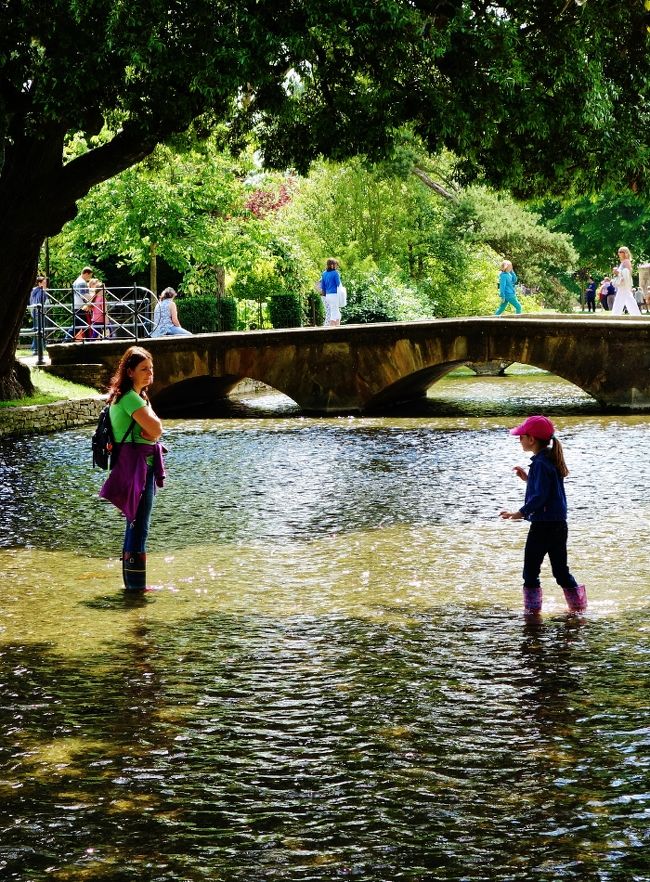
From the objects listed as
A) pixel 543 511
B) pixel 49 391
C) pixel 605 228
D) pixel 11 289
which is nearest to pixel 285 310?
pixel 49 391

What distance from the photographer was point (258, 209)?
4769 centimetres

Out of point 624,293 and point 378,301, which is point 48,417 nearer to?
point 624,293

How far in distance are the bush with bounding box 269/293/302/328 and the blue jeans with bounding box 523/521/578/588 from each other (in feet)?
98.2

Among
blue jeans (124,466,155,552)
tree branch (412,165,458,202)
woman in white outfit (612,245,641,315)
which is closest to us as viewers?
blue jeans (124,466,155,552)

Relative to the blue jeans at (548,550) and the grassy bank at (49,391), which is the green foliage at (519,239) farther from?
the blue jeans at (548,550)

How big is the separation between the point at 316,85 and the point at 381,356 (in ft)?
19.4

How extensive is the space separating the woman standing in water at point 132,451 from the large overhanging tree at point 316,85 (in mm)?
8353

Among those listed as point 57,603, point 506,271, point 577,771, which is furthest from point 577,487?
point 506,271

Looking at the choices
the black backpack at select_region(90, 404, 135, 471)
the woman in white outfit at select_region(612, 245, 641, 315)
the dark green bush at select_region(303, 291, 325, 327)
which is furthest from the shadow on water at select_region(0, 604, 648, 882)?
the dark green bush at select_region(303, 291, 325, 327)

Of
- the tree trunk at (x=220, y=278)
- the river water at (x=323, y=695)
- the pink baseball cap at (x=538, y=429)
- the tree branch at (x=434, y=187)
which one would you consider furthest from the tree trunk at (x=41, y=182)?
the tree branch at (x=434, y=187)

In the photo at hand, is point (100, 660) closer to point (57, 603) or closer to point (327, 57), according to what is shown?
point (57, 603)

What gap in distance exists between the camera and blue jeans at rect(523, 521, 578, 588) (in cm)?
889

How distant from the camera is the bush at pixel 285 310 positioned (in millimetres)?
38625

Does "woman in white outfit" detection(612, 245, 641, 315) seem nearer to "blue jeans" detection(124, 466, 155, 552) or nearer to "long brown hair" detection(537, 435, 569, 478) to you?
"blue jeans" detection(124, 466, 155, 552)
